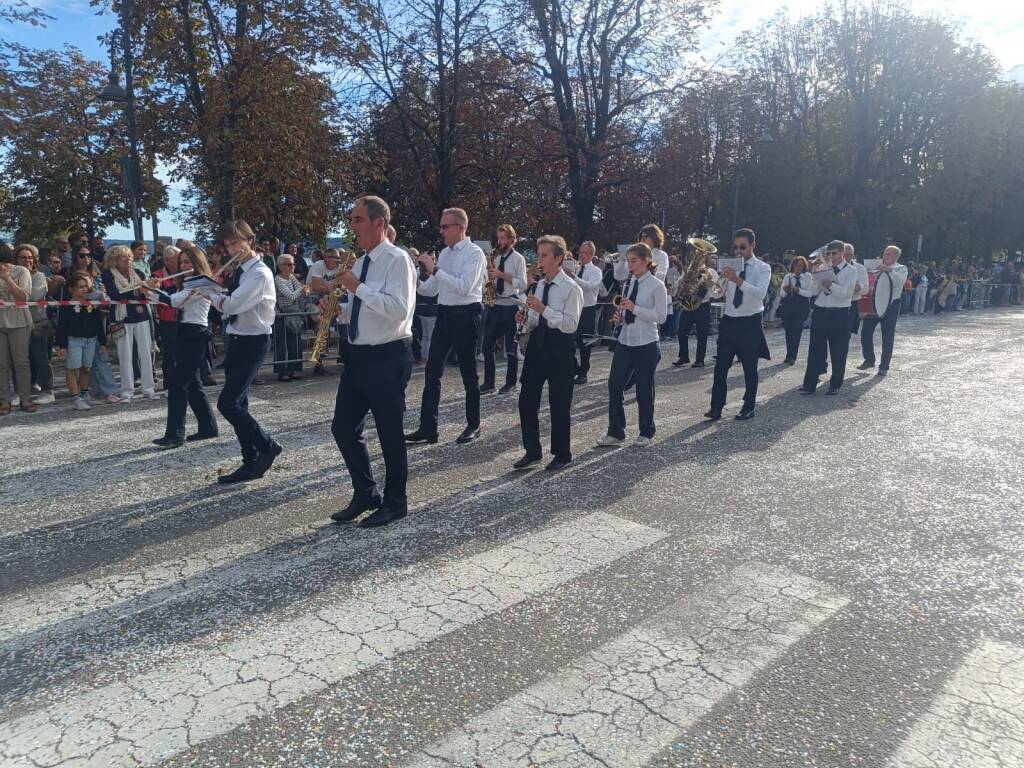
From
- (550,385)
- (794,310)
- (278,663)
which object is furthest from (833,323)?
(278,663)

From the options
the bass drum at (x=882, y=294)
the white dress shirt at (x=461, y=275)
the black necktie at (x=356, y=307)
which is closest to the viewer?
the black necktie at (x=356, y=307)

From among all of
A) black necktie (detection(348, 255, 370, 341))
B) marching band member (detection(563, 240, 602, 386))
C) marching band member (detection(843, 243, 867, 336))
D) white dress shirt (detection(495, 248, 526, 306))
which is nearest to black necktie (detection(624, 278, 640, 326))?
A: white dress shirt (detection(495, 248, 526, 306))

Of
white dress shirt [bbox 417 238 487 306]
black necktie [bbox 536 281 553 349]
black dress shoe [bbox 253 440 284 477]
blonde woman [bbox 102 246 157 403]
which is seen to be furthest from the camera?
blonde woman [bbox 102 246 157 403]

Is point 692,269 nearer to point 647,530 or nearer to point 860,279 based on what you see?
point 860,279

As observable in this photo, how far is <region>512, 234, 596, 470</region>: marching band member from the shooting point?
238 inches

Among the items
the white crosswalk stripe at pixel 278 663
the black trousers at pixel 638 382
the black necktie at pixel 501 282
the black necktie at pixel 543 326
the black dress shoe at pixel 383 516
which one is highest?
the black necktie at pixel 501 282

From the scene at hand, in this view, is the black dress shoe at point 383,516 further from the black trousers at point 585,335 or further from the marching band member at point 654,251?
the black trousers at point 585,335

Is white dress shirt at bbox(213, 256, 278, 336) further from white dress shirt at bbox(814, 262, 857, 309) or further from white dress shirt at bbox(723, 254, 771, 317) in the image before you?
white dress shirt at bbox(814, 262, 857, 309)

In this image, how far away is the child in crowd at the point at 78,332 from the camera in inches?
345

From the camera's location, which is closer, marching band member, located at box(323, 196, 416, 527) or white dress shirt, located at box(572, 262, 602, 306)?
marching band member, located at box(323, 196, 416, 527)

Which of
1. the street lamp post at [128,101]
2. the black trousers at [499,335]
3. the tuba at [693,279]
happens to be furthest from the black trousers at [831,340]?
the street lamp post at [128,101]

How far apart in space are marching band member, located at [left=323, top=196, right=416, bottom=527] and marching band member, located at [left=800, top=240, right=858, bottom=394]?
6.87 m

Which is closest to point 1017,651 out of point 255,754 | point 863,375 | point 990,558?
Result: point 990,558

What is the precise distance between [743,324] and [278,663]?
6.46 metres
